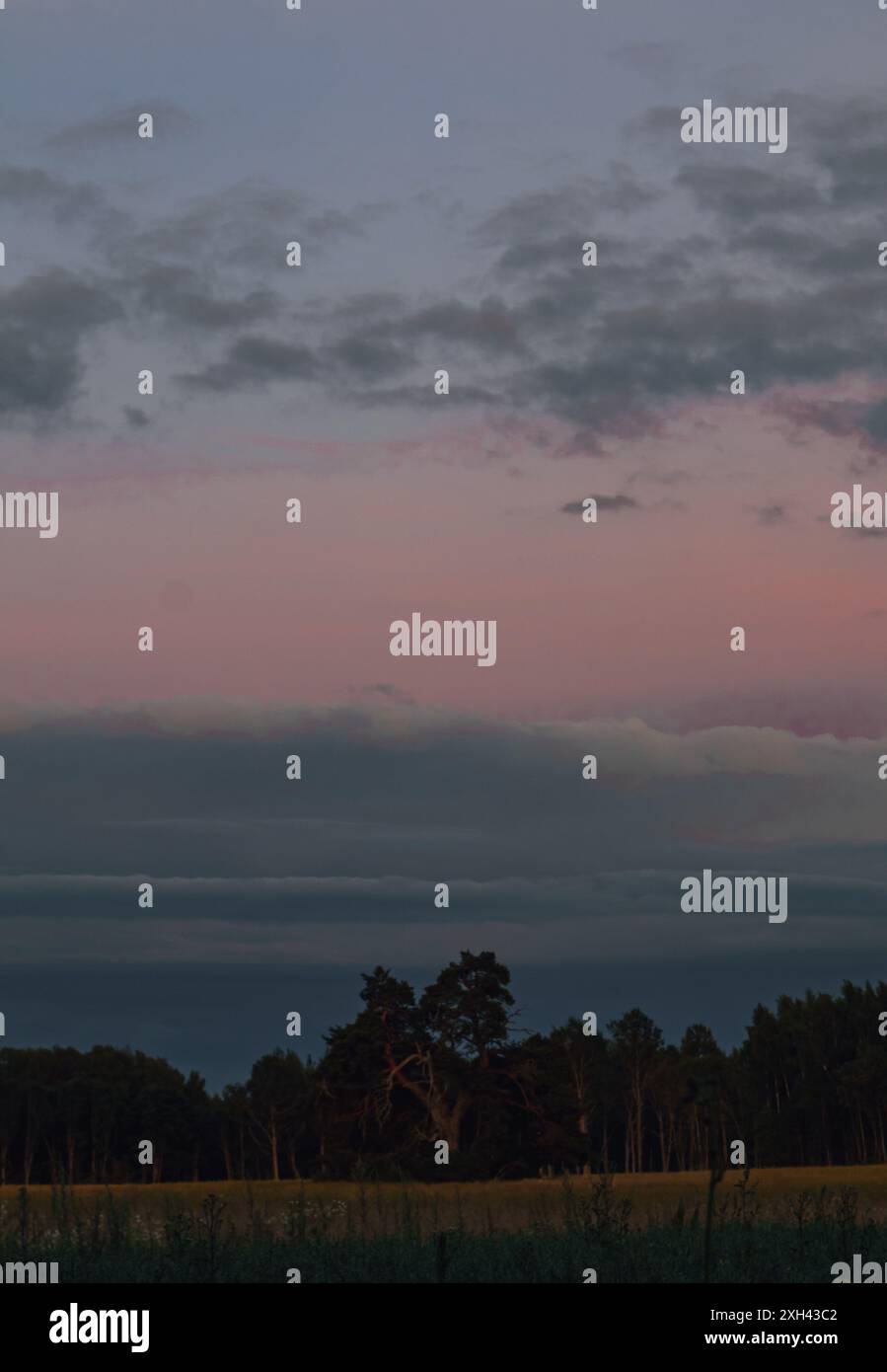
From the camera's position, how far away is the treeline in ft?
143

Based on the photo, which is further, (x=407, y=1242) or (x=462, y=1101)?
(x=462, y=1101)

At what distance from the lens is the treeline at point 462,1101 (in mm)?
43438

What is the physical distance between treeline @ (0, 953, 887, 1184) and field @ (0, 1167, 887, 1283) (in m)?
0.70

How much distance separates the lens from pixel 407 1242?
18.2 metres

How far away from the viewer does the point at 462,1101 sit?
43375 mm

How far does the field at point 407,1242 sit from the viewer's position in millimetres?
16469

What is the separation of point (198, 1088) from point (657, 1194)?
49.6m

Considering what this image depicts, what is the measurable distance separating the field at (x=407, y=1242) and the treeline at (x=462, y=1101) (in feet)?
2.29

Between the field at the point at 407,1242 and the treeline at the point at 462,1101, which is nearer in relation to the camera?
the field at the point at 407,1242

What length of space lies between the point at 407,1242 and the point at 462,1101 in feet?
84.2

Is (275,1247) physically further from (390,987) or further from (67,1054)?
(67,1054)
